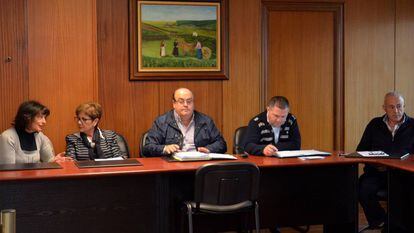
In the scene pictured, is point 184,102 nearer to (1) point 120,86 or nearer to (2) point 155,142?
(2) point 155,142

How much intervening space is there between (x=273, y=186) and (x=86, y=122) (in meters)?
1.53

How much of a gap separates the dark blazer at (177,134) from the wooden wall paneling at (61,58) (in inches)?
29.0

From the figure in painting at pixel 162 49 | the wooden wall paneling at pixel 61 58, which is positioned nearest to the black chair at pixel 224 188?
the wooden wall paneling at pixel 61 58

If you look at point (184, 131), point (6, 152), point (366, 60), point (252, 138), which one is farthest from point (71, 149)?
point (366, 60)

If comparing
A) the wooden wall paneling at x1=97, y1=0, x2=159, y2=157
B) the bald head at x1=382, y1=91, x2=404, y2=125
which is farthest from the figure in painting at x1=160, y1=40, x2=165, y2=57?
the bald head at x1=382, y1=91, x2=404, y2=125

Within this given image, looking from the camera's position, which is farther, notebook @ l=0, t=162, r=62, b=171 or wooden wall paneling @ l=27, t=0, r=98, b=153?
wooden wall paneling @ l=27, t=0, r=98, b=153

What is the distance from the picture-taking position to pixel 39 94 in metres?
4.91

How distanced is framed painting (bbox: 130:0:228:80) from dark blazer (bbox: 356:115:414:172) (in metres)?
1.42

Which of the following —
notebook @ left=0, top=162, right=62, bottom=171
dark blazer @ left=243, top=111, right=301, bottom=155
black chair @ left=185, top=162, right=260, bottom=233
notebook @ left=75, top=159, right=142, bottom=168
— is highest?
dark blazer @ left=243, top=111, right=301, bottom=155

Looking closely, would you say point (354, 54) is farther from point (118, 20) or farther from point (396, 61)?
point (118, 20)

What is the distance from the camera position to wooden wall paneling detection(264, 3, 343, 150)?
5.63m

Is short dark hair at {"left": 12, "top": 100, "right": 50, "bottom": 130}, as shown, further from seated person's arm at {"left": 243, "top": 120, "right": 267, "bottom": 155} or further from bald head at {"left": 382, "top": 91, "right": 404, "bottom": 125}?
bald head at {"left": 382, "top": 91, "right": 404, "bottom": 125}

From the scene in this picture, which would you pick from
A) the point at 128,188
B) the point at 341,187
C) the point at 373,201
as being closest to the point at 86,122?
the point at 128,188

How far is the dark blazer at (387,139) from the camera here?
15.3ft
